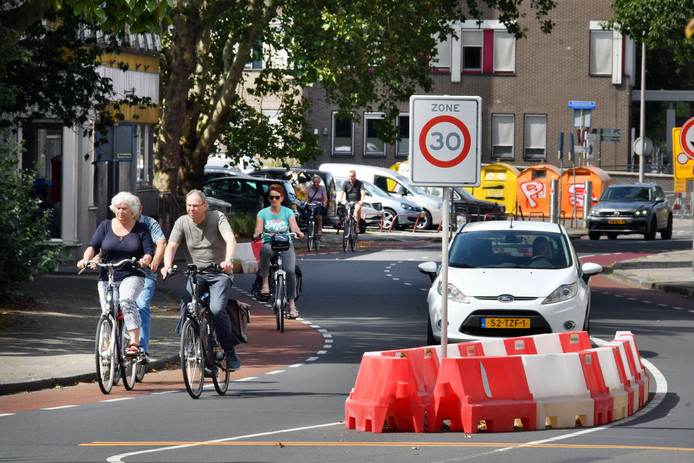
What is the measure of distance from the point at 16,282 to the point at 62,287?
3723mm

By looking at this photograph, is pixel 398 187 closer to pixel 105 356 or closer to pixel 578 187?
pixel 578 187

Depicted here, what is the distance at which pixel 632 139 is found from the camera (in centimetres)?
7469

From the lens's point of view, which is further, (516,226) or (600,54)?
(600,54)

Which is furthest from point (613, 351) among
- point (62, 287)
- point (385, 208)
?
point (385, 208)

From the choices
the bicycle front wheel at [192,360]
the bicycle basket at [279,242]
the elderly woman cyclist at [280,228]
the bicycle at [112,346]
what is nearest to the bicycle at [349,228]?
the elderly woman cyclist at [280,228]

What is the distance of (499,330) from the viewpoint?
1789cm

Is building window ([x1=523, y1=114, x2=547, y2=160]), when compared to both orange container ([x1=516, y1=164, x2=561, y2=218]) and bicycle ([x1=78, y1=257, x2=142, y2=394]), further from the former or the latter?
bicycle ([x1=78, y1=257, x2=142, y2=394])

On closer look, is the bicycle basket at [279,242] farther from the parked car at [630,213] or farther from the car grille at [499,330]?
the parked car at [630,213]

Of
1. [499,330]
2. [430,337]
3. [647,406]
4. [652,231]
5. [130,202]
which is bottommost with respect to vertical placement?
[652,231]

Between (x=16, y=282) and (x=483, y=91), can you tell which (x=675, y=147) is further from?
(x=483, y=91)

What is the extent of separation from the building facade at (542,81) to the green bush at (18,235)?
2044 inches

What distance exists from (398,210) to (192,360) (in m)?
38.6

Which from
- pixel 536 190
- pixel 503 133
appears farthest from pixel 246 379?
pixel 503 133

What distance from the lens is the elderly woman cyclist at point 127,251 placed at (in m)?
15.3
